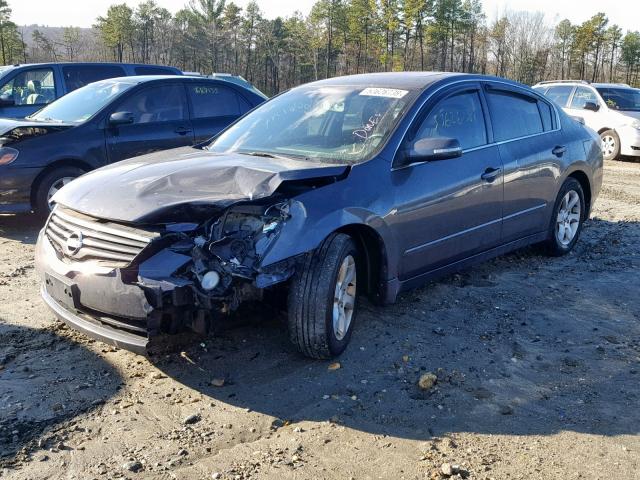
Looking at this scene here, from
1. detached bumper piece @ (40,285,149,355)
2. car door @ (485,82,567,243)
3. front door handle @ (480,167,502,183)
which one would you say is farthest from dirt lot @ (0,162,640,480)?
front door handle @ (480,167,502,183)

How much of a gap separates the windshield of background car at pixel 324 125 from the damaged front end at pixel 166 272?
968 millimetres

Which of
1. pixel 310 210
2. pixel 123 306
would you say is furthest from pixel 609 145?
pixel 123 306

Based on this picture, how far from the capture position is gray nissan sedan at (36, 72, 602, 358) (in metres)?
3.26

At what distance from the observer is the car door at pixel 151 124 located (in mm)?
7613

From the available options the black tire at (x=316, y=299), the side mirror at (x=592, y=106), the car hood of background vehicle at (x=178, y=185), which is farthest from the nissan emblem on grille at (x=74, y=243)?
the side mirror at (x=592, y=106)

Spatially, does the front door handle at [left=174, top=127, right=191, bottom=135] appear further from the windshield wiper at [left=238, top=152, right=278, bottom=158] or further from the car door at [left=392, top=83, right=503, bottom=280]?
the car door at [left=392, top=83, right=503, bottom=280]

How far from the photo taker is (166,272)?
10.3 feet

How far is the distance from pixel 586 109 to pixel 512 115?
1040 cm

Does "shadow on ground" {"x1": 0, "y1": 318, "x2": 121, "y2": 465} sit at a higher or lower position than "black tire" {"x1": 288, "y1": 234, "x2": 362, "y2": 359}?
lower

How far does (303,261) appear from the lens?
353 centimetres

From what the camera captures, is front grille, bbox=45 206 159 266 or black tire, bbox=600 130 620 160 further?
black tire, bbox=600 130 620 160

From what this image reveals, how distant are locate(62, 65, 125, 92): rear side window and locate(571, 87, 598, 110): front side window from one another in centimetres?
1065

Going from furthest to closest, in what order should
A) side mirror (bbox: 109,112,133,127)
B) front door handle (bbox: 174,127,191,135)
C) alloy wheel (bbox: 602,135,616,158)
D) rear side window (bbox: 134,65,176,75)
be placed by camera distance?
alloy wheel (bbox: 602,135,616,158), rear side window (bbox: 134,65,176,75), front door handle (bbox: 174,127,191,135), side mirror (bbox: 109,112,133,127)

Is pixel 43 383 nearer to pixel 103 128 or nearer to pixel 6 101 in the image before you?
pixel 103 128
